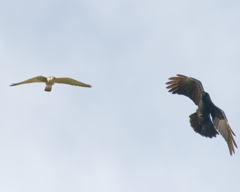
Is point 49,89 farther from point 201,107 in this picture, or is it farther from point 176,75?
point 201,107

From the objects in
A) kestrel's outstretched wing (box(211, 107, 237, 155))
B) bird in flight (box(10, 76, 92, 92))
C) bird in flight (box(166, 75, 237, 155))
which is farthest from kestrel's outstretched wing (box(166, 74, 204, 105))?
bird in flight (box(10, 76, 92, 92))

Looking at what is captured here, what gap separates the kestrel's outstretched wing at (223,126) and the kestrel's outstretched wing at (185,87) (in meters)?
1.35

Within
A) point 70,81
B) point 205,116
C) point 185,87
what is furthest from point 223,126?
point 70,81

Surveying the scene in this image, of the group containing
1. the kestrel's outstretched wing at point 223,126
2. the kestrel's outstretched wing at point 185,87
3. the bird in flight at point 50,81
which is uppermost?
the bird in flight at point 50,81

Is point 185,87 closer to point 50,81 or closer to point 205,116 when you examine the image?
point 205,116

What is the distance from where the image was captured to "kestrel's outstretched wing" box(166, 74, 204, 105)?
2109 centimetres

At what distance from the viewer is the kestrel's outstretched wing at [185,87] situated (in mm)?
21094

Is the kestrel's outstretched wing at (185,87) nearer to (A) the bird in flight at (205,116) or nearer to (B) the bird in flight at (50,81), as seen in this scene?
(A) the bird in flight at (205,116)

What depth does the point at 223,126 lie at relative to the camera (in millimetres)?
19875

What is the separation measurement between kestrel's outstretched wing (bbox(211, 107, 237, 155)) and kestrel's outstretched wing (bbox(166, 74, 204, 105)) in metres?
1.35

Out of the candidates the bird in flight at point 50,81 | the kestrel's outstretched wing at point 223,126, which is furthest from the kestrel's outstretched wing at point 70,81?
the kestrel's outstretched wing at point 223,126

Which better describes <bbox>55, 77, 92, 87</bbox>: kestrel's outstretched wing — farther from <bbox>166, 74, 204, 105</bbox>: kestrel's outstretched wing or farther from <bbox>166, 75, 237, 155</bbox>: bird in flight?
<bbox>166, 75, 237, 155</bbox>: bird in flight

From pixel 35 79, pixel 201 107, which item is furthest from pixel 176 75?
pixel 35 79

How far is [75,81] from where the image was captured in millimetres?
27031
